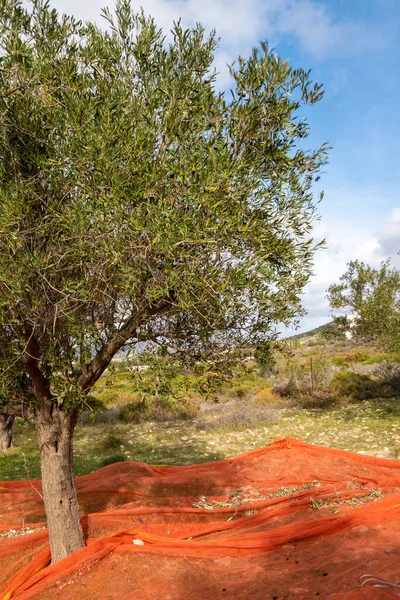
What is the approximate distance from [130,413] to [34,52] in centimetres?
2160

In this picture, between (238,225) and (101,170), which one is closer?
(101,170)

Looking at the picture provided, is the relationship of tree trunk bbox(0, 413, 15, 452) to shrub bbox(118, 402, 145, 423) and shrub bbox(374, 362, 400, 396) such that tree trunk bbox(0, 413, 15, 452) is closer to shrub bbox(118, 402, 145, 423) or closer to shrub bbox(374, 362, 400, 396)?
shrub bbox(118, 402, 145, 423)

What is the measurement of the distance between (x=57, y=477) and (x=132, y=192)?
492 cm

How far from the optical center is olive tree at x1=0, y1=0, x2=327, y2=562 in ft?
16.5

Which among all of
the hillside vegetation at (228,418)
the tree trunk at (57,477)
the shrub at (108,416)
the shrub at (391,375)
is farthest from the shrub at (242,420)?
the tree trunk at (57,477)

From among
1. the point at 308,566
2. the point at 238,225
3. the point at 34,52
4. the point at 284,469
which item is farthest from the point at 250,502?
the point at 34,52

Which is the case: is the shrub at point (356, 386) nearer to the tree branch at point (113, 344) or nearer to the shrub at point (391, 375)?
the shrub at point (391, 375)

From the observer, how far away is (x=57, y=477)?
282 inches

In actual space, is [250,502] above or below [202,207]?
below

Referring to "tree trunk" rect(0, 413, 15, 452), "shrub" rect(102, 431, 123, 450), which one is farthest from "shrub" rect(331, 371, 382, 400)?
"tree trunk" rect(0, 413, 15, 452)

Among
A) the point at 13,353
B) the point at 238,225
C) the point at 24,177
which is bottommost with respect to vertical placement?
the point at 13,353

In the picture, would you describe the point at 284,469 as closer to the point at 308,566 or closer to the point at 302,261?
the point at 308,566

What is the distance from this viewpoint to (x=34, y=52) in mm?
6227

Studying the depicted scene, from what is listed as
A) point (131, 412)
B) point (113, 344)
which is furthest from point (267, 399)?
point (113, 344)
